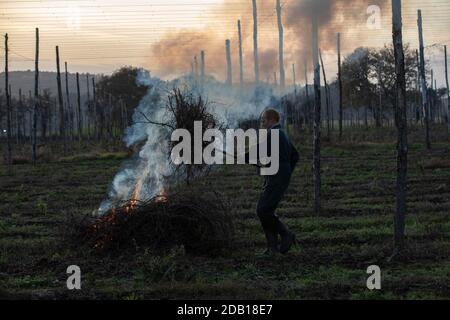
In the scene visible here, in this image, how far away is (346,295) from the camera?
7078 millimetres

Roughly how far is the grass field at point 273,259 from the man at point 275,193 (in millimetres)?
268

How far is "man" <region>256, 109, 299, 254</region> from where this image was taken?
938 cm

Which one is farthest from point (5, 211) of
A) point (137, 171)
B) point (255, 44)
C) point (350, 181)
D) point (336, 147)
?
point (255, 44)

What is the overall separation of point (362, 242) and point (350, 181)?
30.7 ft

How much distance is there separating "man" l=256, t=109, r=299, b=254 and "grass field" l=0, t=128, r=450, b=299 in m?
0.27

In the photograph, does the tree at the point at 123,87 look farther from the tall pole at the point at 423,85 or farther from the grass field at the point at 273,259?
the grass field at the point at 273,259

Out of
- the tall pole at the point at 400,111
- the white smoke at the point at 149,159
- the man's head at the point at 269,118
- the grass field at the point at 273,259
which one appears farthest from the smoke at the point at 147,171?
the tall pole at the point at 400,111

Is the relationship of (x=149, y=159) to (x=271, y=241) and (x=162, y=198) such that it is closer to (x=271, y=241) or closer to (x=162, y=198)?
(x=162, y=198)

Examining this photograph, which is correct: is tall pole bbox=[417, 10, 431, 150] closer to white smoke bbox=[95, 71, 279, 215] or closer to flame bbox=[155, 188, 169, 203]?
white smoke bbox=[95, 71, 279, 215]

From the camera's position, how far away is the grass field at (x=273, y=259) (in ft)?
24.3

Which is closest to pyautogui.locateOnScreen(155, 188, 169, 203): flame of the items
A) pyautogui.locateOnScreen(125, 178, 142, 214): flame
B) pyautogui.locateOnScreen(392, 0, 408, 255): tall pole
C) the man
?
pyautogui.locateOnScreen(125, 178, 142, 214): flame

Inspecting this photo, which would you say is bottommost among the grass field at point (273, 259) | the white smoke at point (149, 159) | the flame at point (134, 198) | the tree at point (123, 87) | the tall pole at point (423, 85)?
the grass field at point (273, 259)

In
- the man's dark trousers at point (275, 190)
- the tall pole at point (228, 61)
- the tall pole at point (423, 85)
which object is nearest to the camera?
the man's dark trousers at point (275, 190)

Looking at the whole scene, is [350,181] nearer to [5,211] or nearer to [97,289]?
[5,211]
